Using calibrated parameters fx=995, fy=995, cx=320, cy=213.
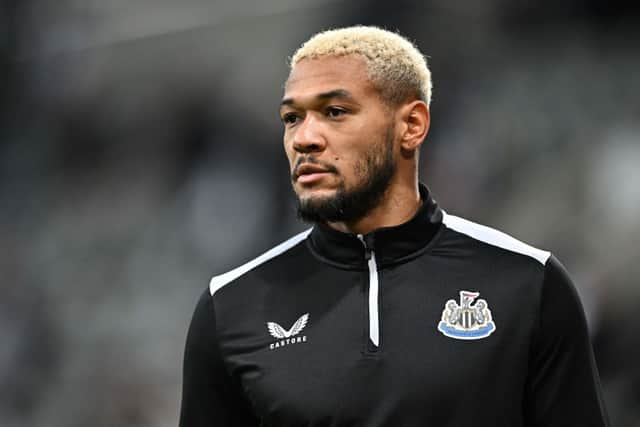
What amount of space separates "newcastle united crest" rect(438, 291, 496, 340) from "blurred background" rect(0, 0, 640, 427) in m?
2.19

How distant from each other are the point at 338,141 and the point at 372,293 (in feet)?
1.05

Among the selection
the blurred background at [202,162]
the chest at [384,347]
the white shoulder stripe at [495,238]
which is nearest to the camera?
the chest at [384,347]

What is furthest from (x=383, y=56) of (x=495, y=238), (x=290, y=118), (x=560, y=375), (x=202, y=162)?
(x=202, y=162)

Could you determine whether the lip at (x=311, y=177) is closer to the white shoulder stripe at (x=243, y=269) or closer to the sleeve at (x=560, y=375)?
the white shoulder stripe at (x=243, y=269)

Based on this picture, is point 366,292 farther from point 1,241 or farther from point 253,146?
point 1,241

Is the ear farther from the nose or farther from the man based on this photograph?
the nose

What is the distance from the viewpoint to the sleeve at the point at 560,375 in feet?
6.39

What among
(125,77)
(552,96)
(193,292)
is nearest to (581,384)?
(552,96)

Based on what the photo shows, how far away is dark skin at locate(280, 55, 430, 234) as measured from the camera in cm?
206

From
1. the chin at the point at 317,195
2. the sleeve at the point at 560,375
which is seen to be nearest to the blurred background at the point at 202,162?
the sleeve at the point at 560,375

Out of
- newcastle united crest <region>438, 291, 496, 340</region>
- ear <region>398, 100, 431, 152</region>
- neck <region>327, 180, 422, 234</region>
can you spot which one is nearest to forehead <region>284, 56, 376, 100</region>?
ear <region>398, 100, 431, 152</region>

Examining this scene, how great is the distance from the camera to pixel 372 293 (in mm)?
2033

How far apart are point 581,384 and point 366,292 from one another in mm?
462

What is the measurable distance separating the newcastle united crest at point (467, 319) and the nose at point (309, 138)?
1.37ft
